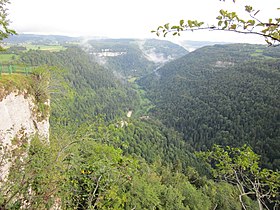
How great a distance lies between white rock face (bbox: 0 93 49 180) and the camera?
37.6 ft

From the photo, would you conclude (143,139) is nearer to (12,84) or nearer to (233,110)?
(233,110)

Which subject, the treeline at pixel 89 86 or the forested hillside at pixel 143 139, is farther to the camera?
the treeline at pixel 89 86

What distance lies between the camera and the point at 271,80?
11481 centimetres

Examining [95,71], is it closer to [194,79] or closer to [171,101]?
[171,101]

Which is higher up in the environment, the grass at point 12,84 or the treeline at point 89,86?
the grass at point 12,84

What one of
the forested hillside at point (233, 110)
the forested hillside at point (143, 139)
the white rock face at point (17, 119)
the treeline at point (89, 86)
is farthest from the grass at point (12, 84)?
the treeline at point (89, 86)

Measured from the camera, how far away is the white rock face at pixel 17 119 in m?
11.5

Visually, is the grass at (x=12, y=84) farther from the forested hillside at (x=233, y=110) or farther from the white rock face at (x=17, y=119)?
the forested hillside at (x=233, y=110)

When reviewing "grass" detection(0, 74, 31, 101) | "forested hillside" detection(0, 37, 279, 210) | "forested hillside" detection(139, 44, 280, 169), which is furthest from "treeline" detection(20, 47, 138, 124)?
"grass" detection(0, 74, 31, 101)

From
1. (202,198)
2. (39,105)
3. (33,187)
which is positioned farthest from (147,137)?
(33,187)

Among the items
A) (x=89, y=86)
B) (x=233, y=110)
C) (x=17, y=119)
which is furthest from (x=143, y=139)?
(x=89, y=86)

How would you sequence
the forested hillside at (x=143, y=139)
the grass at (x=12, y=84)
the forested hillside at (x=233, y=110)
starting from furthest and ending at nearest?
the forested hillside at (x=233, y=110) → the grass at (x=12, y=84) → the forested hillside at (x=143, y=139)

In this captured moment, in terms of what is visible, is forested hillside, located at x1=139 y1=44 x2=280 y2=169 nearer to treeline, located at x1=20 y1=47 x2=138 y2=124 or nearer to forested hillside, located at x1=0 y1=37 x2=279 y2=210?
forested hillside, located at x1=0 y1=37 x2=279 y2=210

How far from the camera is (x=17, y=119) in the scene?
13180 mm
